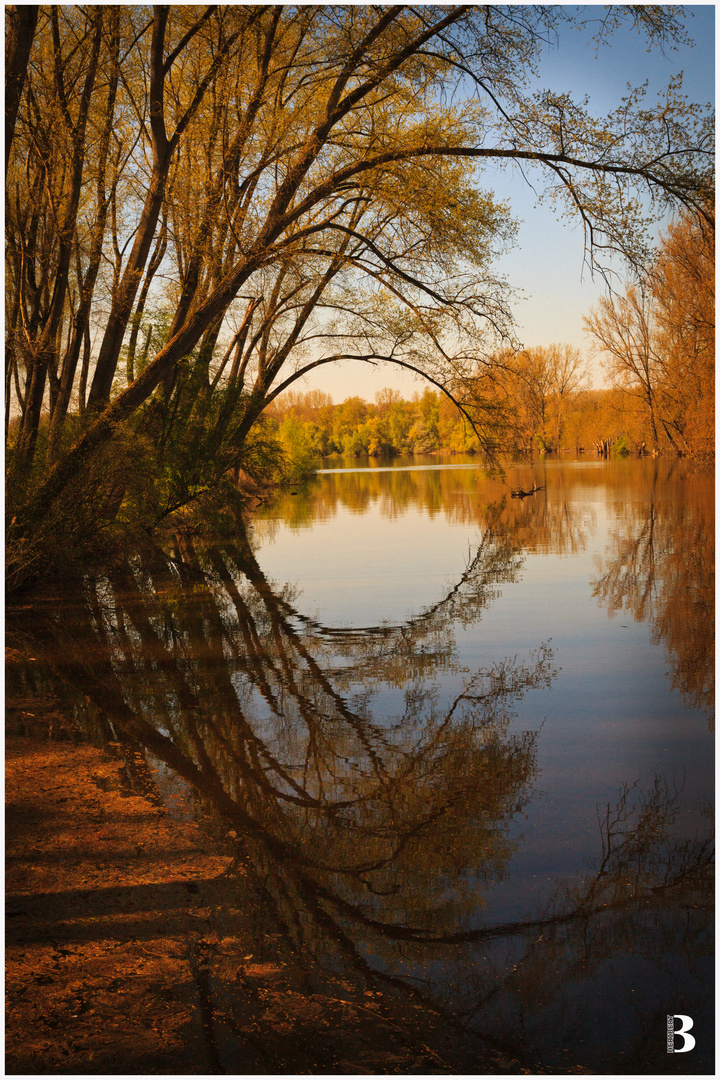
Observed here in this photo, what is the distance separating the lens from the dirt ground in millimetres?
2910

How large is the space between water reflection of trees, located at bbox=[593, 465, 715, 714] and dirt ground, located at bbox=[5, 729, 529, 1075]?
443cm

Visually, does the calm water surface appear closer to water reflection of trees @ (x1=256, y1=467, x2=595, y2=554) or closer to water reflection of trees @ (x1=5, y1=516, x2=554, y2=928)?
water reflection of trees @ (x1=5, y1=516, x2=554, y2=928)

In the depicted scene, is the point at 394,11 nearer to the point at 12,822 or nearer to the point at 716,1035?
the point at 12,822

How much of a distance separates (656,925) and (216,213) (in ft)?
38.4

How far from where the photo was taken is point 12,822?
478 centimetres

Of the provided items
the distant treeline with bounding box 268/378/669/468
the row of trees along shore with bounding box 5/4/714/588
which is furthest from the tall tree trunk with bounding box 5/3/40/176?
the distant treeline with bounding box 268/378/669/468

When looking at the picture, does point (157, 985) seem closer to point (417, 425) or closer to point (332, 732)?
point (332, 732)

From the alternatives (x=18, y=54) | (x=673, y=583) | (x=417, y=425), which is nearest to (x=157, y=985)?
(x=18, y=54)

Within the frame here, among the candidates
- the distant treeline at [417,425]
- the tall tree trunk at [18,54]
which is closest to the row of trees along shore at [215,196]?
the tall tree trunk at [18,54]

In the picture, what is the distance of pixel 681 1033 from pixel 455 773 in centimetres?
245

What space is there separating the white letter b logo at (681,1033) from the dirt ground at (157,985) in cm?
66

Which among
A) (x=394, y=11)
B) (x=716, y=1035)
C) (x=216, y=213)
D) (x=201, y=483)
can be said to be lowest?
(x=716, y=1035)

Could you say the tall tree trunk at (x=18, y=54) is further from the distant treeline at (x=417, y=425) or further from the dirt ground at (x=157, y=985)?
the distant treeline at (x=417, y=425)

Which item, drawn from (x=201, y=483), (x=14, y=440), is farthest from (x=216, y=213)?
(x=201, y=483)
